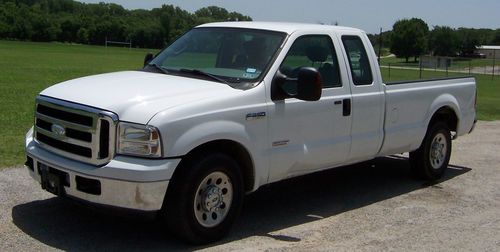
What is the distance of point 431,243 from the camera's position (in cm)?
567

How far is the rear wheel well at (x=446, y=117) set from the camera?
27.0 feet

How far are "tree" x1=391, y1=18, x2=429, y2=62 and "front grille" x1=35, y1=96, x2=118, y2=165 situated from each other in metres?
109

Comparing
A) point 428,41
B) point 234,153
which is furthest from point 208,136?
point 428,41

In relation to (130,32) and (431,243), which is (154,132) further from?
(130,32)

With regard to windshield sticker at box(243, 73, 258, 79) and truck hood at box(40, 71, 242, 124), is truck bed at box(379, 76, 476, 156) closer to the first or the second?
windshield sticker at box(243, 73, 258, 79)

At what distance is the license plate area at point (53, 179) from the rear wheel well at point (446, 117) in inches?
195

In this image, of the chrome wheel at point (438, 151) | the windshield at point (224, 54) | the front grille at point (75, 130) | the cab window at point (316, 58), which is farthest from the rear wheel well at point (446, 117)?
the front grille at point (75, 130)

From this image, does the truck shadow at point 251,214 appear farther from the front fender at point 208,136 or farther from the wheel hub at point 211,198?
the front fender at point 208,136

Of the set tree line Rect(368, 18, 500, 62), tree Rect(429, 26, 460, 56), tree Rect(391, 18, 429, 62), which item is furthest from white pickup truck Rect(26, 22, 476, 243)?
tree Rect(429, 26, 460, 56)

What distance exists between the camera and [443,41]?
126m

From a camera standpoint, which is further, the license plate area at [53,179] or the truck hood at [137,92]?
the license plate area at [53,179]

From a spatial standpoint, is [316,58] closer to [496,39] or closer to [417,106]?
[417,106]

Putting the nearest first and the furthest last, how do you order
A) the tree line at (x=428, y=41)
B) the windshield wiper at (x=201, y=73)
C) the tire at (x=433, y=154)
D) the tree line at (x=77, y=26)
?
the windshield wiper at (x=201, y=73) < the tire at (x=433, y=154) < the tree line at (x=428, y=41) < the tree line at (x=77, y=26)

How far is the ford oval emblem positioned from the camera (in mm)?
5141
